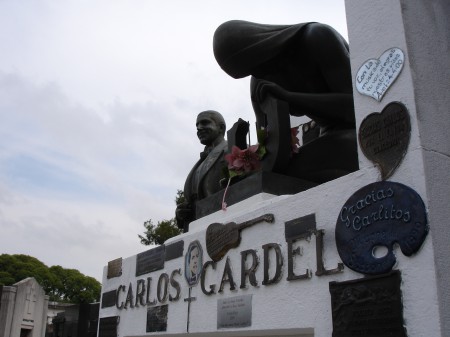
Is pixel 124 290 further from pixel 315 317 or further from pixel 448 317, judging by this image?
pixel 448 317

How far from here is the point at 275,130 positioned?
4.84 meters

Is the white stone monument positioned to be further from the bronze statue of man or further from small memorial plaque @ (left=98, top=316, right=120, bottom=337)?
small memorial plaque @ (left=98, top=316, right=120, bottom=337)

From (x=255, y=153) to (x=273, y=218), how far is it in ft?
3.78

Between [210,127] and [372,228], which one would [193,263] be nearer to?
[372,228]

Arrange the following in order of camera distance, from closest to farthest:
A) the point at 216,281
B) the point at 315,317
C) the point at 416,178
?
the point at 416,178 → the point at 315,317 → the point at 216,281

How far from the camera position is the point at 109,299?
650 centimetres

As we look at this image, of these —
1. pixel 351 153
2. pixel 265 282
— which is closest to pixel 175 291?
pixel 265 282

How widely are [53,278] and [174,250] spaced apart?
44841mm

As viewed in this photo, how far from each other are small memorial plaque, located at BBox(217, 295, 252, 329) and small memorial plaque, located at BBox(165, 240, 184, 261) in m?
0.98

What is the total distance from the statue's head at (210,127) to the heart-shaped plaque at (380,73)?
3.36 meters

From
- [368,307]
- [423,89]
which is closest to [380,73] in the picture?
[423,89]

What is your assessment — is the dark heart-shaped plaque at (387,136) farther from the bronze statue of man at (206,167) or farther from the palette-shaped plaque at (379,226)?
the bronze statue of man at (206,167)

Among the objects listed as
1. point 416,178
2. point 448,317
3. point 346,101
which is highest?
point 346,101

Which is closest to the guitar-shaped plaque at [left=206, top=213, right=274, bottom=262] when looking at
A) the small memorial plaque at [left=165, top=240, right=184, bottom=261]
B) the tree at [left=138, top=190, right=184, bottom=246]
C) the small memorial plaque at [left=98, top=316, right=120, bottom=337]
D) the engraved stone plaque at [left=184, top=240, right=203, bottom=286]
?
the engraved stone plaque at [left=184, top=240, right=203, bottom=286]
